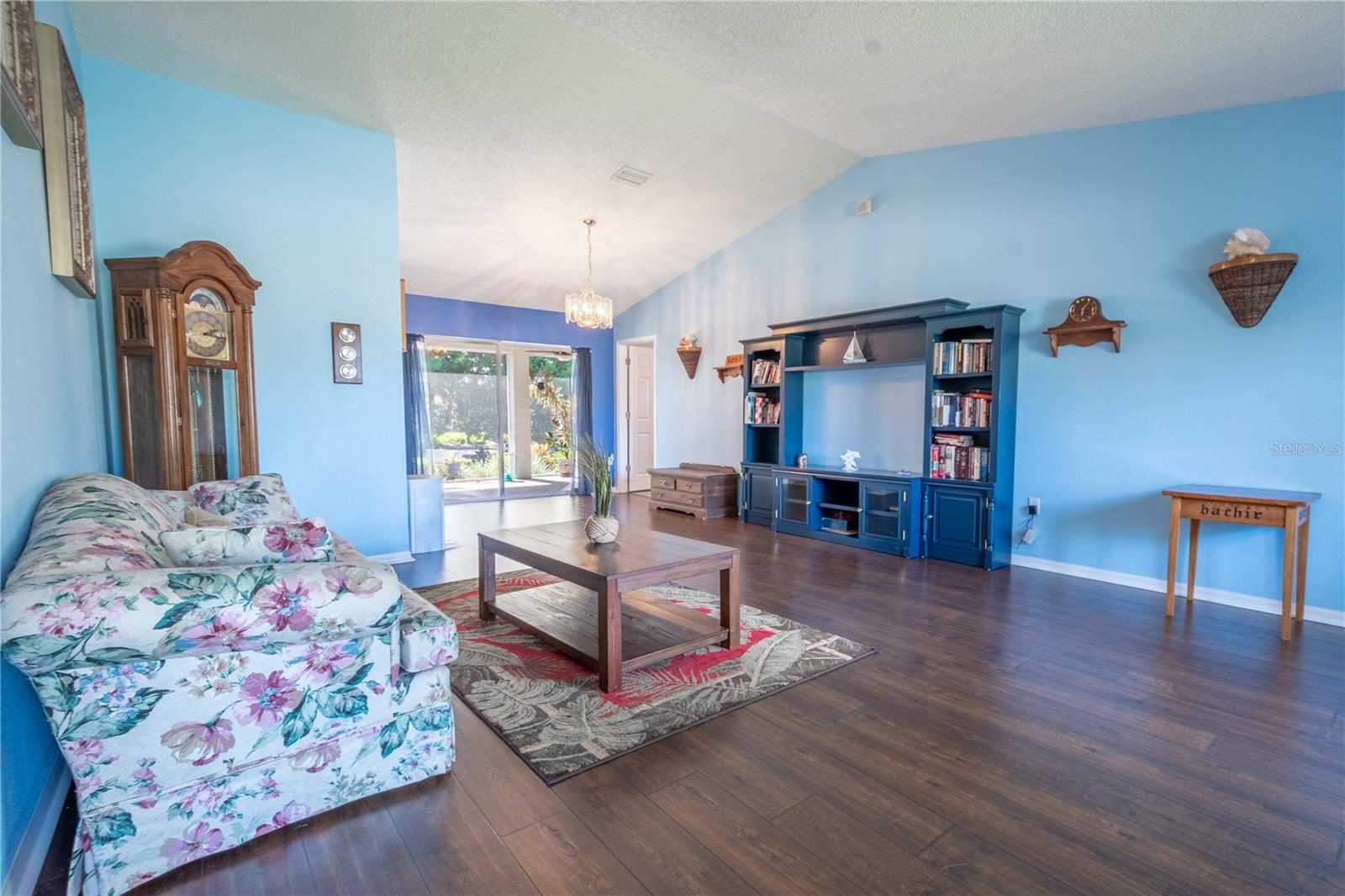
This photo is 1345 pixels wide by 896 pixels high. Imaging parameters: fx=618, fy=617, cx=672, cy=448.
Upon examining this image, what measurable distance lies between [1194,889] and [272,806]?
235 cm

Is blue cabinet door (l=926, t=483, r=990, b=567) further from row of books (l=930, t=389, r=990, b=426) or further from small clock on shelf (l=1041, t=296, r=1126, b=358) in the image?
small clock on shelf (l=1041, t=296, r=1126, b=358)

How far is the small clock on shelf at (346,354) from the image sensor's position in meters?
4.26

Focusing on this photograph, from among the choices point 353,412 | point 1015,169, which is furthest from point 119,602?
point 1015,169

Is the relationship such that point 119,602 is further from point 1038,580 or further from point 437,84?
point 1038,580

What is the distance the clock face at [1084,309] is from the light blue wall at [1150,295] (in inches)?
3.9

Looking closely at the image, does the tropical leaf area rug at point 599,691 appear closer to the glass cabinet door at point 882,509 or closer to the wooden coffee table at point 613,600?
the wooden coffee table at point 613,600

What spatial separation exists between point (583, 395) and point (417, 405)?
85.3 inches

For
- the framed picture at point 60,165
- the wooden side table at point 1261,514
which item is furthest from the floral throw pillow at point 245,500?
the wooden side table at point 1261,514

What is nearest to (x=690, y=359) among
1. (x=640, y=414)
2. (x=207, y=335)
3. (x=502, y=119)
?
(x=640, y=414)

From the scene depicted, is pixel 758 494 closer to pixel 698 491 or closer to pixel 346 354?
pixel 698 491

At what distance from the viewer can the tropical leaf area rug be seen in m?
2.16

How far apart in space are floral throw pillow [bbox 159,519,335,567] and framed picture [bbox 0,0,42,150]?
4.11ft

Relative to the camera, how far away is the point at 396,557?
465 cm

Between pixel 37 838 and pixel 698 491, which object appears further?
pixel 698 491
